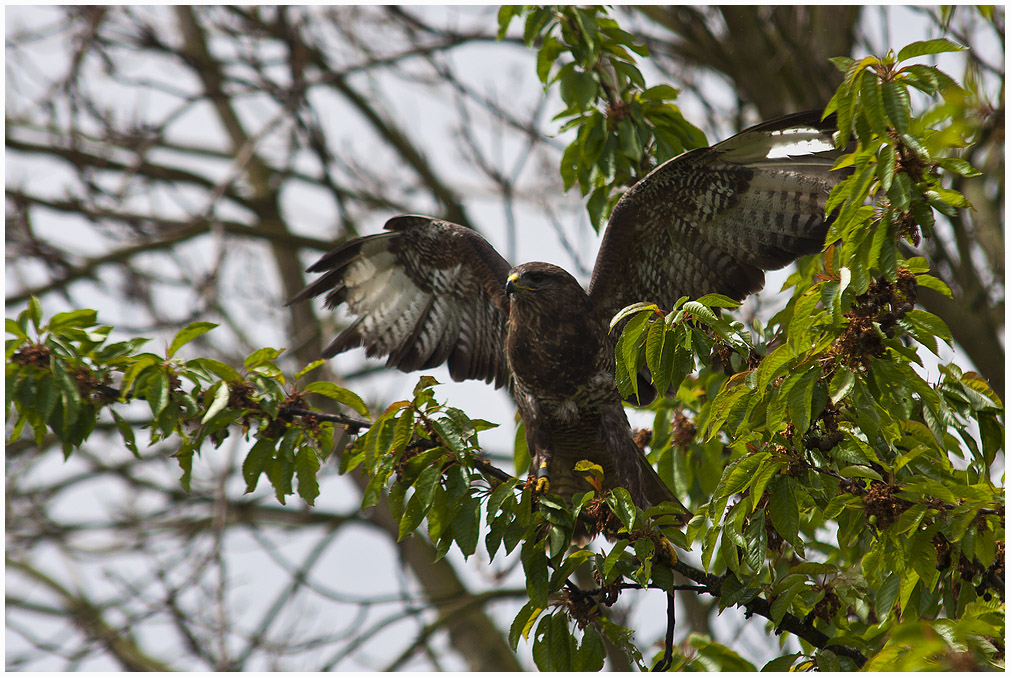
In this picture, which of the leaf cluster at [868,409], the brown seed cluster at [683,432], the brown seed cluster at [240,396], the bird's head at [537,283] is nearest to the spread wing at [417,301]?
the bird's head at [537,283]

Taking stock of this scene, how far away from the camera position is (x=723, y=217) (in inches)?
150

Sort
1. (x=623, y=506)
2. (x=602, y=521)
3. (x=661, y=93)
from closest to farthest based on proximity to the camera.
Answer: (x=623, y=506) → (x=602, y=521) → (x=661, y=93)

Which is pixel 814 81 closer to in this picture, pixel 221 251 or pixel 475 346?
pixel 475 346

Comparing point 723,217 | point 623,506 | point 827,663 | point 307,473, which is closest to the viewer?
point 827,663

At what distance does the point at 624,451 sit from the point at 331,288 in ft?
6.41

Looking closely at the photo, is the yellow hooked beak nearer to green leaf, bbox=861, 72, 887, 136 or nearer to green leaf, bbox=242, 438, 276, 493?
green leaf, bbox=242, 438, 276, 493

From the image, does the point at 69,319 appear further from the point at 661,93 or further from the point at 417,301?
the point at 661,93

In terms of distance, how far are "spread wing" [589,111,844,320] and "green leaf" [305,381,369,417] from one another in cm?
147

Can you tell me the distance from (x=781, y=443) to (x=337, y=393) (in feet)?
5.10

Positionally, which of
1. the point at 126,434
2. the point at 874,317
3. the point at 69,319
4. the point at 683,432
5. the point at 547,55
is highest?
the point at 547,55

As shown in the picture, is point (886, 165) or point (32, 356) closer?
point (886, 165)

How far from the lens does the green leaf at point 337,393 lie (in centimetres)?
302

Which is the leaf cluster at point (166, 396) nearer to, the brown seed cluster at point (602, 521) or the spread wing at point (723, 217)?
the brown seed cluster at point (602, 521)

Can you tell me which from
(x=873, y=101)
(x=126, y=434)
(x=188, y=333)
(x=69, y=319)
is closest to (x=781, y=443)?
(x=873, y=101)
